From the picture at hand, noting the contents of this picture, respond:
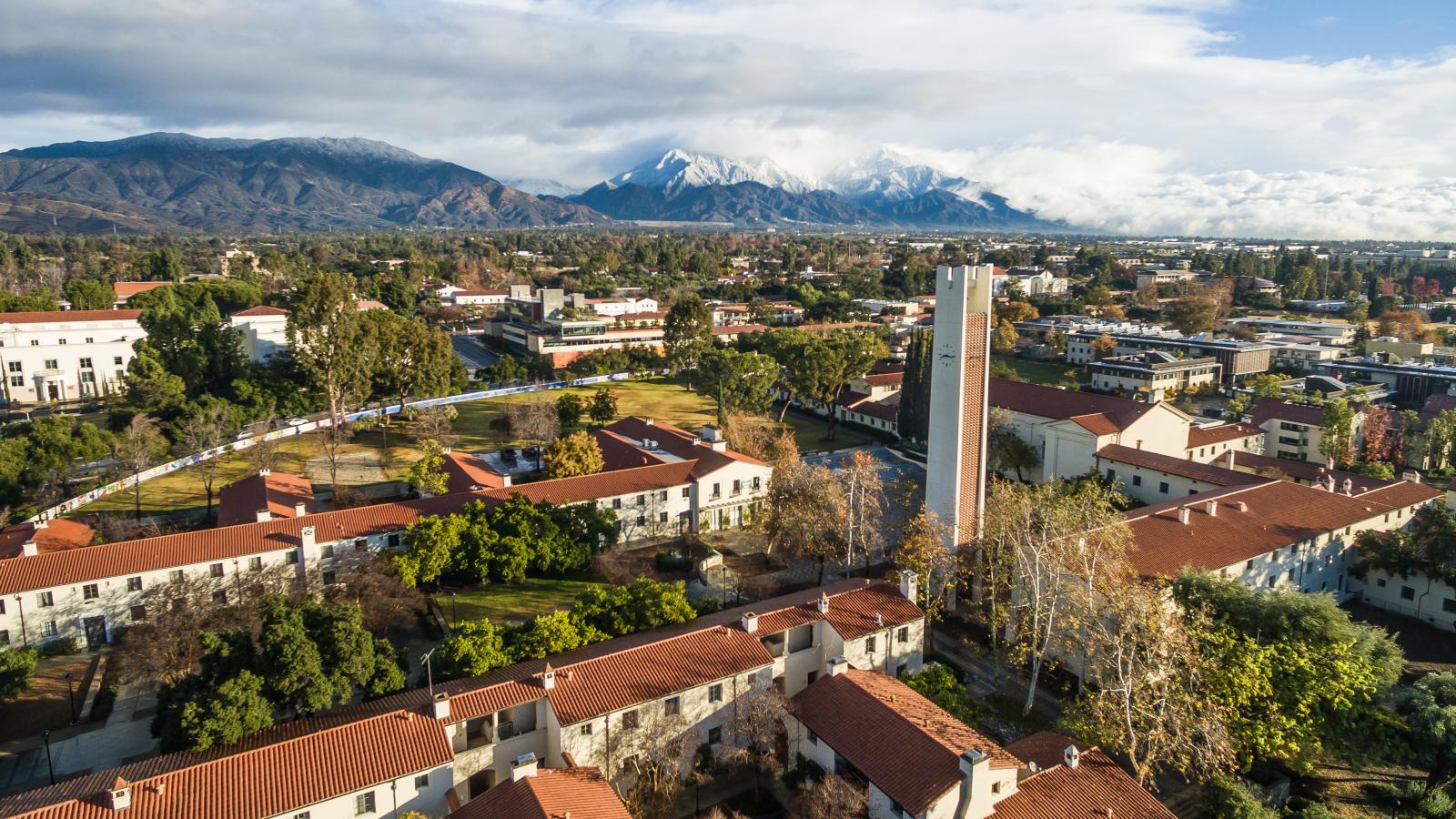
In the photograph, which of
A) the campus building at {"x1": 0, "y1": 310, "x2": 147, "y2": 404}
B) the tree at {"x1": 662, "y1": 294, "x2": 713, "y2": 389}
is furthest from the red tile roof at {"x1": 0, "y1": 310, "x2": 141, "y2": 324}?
the tree at {"x1": 662, "y1": 294, "x2": 713, "y2": 389}

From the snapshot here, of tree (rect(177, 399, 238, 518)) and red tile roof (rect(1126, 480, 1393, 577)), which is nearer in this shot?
red tile roof (rect(1126, 480, 1393, 577))

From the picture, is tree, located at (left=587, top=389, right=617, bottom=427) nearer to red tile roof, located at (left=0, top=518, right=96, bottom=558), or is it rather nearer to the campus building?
red tile roof, located at (left=0, top=518, right=96, bottom=558)

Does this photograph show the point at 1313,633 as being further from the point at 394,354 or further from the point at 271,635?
the point at 394,354

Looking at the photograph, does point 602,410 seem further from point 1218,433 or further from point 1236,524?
point 1218,433

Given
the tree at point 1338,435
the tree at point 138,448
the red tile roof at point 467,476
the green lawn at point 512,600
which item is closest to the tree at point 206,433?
the tree at point 138,448

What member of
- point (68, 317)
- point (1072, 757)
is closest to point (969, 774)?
point (1072, 757)

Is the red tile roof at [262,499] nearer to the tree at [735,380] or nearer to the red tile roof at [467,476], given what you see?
the red tile roof at [467,476]
